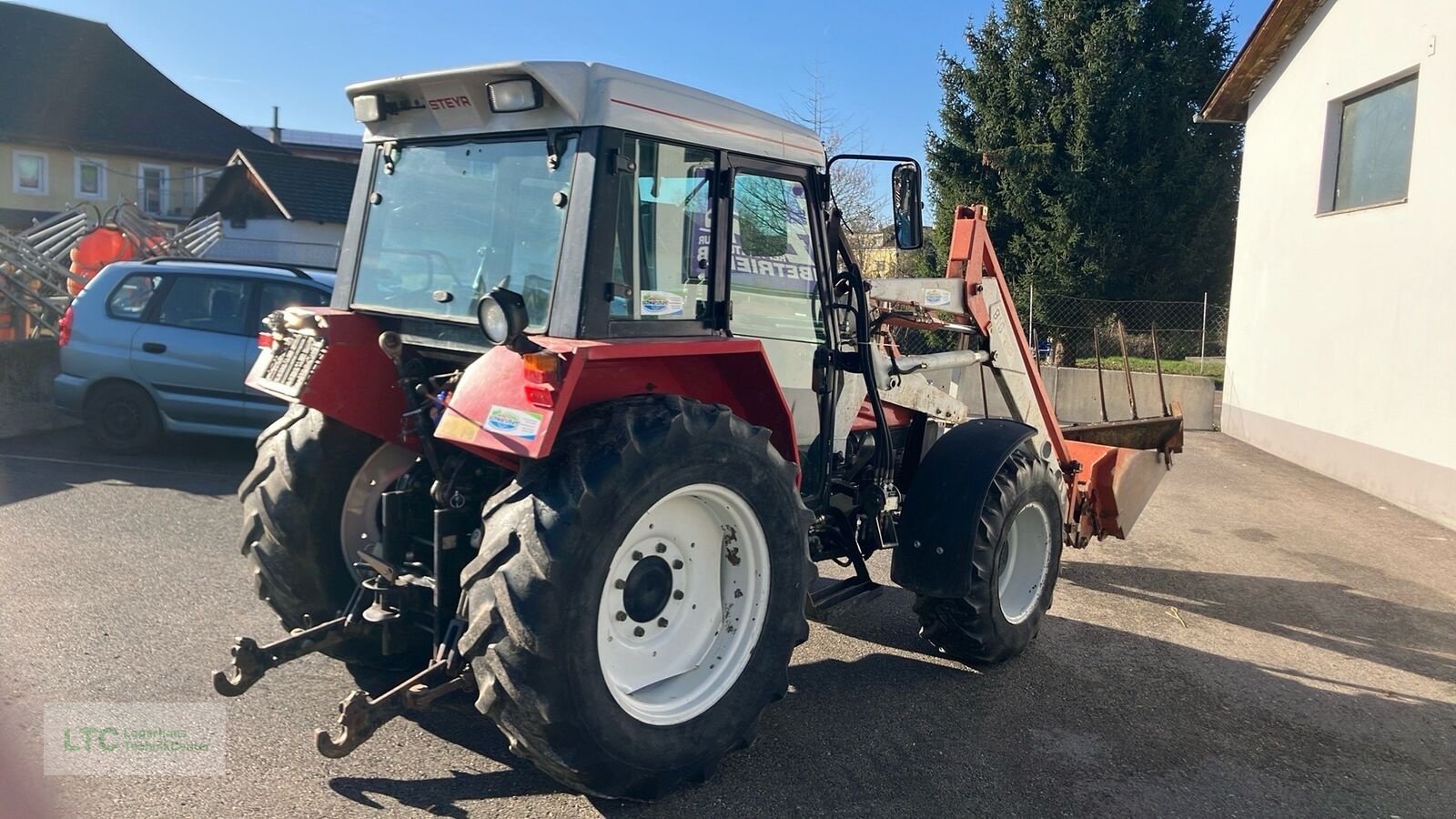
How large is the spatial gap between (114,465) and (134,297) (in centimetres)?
149

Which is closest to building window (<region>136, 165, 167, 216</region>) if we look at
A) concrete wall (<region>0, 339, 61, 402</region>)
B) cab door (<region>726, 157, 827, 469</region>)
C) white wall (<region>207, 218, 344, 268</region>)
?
white wall (<region>207, 218, 344, 268</region>)

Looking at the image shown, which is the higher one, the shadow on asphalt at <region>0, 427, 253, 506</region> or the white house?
the white house

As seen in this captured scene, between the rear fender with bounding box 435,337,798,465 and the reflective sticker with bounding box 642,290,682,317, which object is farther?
the reflective sticker with bounding box 642,290,682,317

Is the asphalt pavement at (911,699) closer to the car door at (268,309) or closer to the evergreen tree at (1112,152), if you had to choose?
the car door at (268,309)

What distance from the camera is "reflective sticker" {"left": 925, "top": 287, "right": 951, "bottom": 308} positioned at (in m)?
5.38

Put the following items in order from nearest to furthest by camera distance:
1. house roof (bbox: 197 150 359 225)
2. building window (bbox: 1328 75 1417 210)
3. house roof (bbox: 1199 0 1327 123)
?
1. building window (bbox: 1328 75 1417 210)
2. house roof (bbox: 1199 0 1327 123)
3. house roof (bbox: 197 150 359 225)

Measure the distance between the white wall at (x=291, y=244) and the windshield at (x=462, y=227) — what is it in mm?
22390

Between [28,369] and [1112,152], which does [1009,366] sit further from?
[1112,152]

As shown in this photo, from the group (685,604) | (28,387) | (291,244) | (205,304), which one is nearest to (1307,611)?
(685,604)

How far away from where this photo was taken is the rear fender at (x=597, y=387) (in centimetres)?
303

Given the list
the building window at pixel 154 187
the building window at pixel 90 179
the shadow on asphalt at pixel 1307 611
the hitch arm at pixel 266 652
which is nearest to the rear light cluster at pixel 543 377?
the hitch arm at pixel 266 652

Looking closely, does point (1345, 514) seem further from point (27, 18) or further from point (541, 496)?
point (27, 18)

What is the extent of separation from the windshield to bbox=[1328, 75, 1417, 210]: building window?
9.35 metres

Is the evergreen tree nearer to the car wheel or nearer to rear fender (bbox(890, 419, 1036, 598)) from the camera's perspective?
the car wheel
